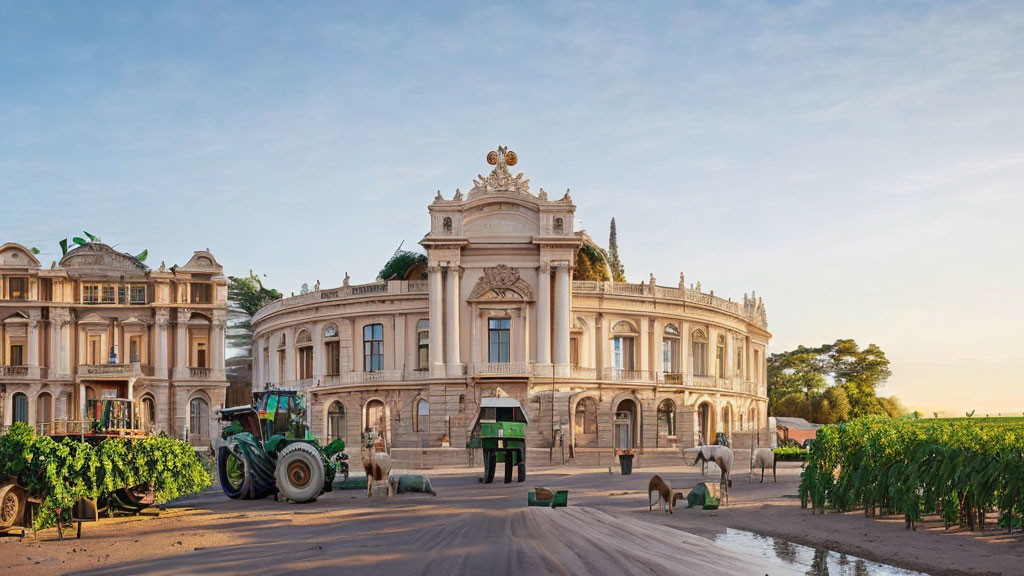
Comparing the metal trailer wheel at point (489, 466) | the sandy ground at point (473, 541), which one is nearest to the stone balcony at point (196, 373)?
the metal trailer wheel at point (489, 466)

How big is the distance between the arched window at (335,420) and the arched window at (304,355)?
3.20 meters

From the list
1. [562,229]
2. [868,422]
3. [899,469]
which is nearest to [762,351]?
[562,229]

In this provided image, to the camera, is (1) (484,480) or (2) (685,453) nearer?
(1) (484,480)

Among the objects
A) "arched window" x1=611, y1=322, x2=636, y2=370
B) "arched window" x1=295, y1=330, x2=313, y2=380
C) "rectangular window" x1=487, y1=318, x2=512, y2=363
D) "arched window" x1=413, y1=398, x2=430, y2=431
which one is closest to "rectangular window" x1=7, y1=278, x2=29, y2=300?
"arched window" x1=295, y1=330, x2=313, y2=380

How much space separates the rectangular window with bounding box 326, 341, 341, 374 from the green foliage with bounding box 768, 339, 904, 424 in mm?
42931

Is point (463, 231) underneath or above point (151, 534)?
above

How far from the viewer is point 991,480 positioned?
24.8 metres

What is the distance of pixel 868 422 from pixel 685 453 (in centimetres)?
2337

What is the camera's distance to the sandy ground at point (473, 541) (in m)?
21.8

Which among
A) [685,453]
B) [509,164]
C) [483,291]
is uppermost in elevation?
[509,164]

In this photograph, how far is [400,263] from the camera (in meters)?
81.1

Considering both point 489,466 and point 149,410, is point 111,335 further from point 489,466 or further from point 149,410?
point 489,466

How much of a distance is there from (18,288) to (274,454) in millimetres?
47540

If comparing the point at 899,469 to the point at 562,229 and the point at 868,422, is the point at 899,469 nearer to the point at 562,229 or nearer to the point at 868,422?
the point at 868,422
